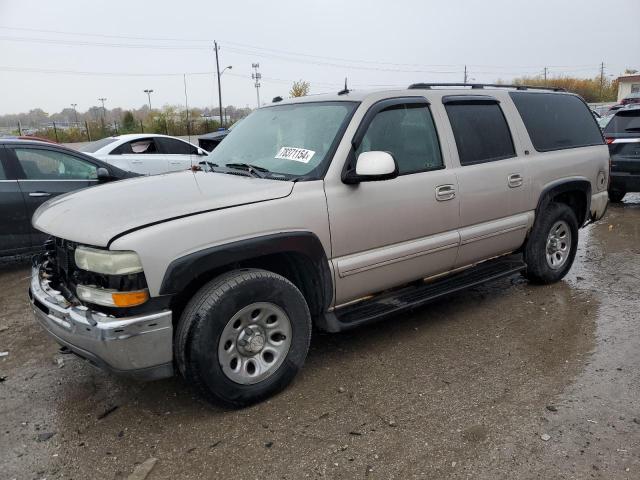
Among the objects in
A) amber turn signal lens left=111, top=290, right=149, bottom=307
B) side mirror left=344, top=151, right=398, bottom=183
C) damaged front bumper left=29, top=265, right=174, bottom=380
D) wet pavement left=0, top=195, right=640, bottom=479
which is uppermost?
side mirror left=344, top=151, right=398, bottom=183

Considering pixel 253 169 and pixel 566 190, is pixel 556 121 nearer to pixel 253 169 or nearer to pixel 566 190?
pixel 566 190

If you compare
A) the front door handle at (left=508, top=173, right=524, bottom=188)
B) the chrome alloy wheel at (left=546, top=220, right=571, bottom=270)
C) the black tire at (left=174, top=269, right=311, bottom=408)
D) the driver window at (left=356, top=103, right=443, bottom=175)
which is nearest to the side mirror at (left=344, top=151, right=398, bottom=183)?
the driver window at (left=356, top=103, right=443, bottom=175)

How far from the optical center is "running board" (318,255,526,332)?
137 inches

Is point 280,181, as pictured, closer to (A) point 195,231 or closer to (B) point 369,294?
(A) point 195,231

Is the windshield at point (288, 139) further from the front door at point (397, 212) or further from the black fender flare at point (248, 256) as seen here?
the black fender flare at point (248, 256)

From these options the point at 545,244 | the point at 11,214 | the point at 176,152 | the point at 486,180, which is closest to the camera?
the point at 486,180

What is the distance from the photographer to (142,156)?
9.62 meters

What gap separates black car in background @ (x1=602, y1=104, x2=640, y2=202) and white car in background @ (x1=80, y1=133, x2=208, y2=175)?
717 centimetres

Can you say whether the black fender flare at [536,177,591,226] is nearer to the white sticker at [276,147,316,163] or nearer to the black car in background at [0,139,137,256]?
the white sticker at [276,147,316,163]

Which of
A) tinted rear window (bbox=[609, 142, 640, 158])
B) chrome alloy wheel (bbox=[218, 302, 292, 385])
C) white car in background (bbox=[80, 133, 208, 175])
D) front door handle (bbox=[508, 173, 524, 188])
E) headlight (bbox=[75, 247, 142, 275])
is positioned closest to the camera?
headlight (bbox=[75, 247, 142, 275])

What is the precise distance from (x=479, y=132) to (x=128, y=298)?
120 inches

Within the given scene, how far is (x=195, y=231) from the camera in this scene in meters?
2.79

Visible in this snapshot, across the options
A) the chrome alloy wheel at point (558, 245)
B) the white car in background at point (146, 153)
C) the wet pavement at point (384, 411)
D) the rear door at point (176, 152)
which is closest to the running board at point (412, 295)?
the wet pavement at point (384, 411)

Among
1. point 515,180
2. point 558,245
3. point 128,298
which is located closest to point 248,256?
point 128,298
